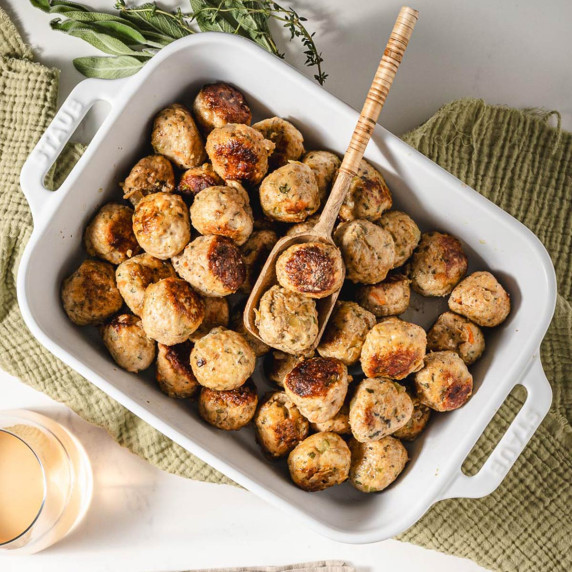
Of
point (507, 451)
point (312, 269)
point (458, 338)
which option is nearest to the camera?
point (312, 269)

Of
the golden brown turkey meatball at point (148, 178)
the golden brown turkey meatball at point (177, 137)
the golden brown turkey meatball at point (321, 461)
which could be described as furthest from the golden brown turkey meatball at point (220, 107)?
the golden brown turkey meatball at point (321, 461)

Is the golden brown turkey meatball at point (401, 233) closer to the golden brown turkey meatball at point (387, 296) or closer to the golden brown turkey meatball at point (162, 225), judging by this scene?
the golden brown turkey meatball at point (387, 296)

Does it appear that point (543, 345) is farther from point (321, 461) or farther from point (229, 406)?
point (229, 406)

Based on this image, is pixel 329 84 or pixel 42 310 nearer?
pixel 42 310

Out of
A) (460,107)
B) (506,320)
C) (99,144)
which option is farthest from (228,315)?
(460,107)

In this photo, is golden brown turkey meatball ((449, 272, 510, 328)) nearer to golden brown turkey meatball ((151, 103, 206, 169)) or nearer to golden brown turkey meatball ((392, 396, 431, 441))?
golden brown turkey meatball ((392, 396, 431, 441))

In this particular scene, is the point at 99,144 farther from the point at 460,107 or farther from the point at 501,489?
the point at 501,489

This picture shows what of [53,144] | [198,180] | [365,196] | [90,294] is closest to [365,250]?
[365,196]
